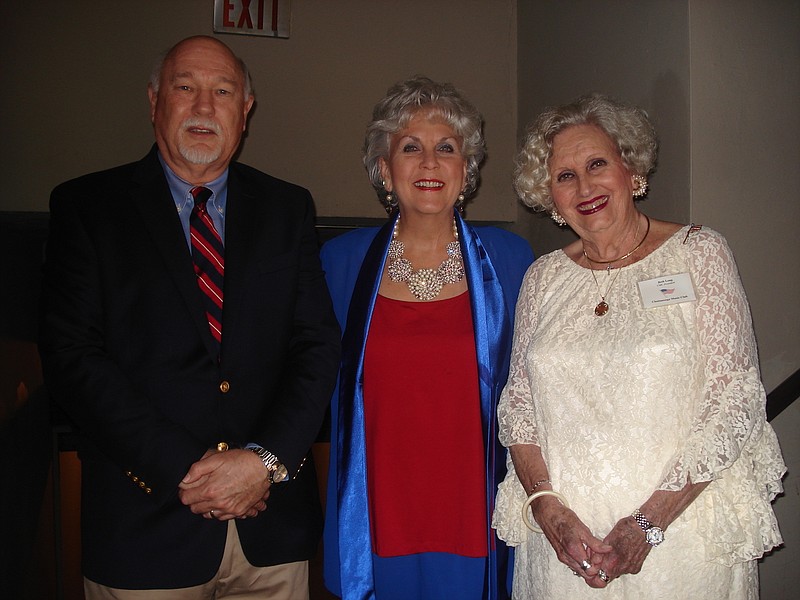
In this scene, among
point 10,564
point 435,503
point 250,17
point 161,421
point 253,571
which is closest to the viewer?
point 161,421

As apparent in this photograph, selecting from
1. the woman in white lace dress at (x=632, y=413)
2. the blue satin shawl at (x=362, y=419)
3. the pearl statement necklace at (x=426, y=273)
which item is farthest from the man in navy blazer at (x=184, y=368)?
the woman in white lace dress at (x=632, y=413)

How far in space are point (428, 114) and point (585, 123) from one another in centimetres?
57

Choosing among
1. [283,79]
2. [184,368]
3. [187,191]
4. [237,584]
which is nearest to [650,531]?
[237,584]

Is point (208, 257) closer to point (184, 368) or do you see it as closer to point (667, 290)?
point (184, 368)

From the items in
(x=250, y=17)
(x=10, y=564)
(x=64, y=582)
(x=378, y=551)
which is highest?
(x=250, y=17)

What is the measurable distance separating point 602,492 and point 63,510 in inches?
171

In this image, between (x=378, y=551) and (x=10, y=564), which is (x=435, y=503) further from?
(x=10, y=564)

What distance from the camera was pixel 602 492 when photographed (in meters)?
1.68

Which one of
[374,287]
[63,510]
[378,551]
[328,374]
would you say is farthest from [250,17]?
[63,510]

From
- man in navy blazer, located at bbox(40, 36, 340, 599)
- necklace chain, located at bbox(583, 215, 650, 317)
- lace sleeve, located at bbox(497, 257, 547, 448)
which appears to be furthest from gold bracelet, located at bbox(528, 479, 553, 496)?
man in navy blazer, located at bbox(40, 36, 340, 599)

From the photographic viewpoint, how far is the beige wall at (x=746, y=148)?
2359mm

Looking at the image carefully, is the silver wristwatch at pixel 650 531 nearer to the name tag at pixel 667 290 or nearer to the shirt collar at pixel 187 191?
the name tag at pixel 667 290

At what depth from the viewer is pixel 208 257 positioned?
1731 millimetres

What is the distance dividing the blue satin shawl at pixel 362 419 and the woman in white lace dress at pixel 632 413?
136 millimetres
